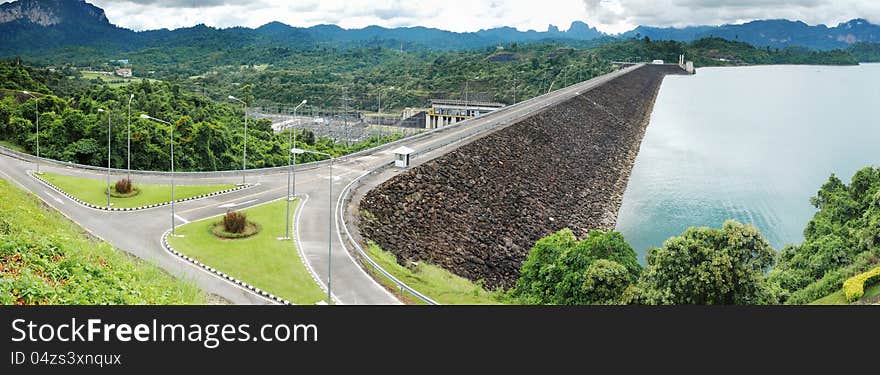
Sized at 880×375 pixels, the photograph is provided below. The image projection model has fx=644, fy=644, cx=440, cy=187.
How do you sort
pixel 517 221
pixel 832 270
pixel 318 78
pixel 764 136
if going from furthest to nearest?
pixel 318 78 → pixel 764 136 → pixel 517 221 → pixel 832 270

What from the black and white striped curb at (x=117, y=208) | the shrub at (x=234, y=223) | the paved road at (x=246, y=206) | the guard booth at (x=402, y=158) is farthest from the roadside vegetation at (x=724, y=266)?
the black and white striped curb at (x=117, y=208)

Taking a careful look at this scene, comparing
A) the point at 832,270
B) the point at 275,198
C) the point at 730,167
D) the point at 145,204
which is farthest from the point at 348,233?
the point at 730,167

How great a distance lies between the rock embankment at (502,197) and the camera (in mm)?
33688

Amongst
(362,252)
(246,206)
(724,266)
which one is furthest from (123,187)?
(724,266)

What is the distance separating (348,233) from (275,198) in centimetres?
764

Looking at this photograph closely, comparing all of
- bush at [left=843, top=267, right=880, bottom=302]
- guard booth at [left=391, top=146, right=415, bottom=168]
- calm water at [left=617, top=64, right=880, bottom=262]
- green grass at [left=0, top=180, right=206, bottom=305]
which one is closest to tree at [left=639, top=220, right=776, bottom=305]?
bush at [left=843, top=267, right=880, bottom=302]

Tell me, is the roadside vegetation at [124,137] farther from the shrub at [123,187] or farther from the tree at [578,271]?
the tree at [578,271]

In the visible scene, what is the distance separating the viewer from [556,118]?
252ft

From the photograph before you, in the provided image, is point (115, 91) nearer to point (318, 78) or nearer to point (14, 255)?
point (14, 255)

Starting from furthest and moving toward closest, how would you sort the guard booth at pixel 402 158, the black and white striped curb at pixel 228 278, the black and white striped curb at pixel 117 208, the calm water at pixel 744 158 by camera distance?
the calm water at pixel 744 158 → the guard booth at pixel 402 158 → the black and white striped curb at pixel 117 208 → the black and white striped curb at pixel 228 278

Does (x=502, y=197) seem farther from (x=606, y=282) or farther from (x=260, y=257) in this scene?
(x=260, y=257)

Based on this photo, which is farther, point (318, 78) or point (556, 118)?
point (318, 78)

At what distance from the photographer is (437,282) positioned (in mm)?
27938

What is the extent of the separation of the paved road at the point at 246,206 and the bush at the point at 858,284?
1595 centimetres
